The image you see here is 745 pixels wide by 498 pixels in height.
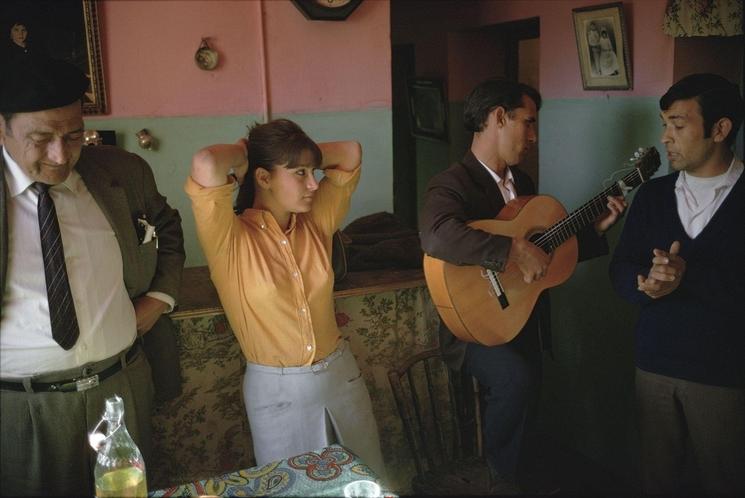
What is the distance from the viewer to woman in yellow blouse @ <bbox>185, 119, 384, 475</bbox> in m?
2.08

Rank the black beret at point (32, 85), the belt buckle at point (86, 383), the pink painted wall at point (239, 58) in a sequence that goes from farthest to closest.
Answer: the pink painted wall at point (239, 58) < the belt buckle at point (86, 383) < the black beret at point (32, 85)

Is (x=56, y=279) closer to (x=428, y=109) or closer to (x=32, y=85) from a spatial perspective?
(x=32, y=85)

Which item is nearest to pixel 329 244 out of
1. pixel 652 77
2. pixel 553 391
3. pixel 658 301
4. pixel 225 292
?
pixel 225 292

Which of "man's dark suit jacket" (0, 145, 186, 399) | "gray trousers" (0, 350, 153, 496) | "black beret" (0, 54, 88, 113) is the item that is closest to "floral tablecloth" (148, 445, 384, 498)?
"gray trousers" (0, 350, 153, 496)

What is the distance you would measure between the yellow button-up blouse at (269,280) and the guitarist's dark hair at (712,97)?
49.8 inches

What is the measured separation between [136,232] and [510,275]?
1.30 m

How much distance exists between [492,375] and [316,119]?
6.72ft

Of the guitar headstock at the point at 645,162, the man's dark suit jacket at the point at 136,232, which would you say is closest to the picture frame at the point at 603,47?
the guitar headstock at the point at 645,162

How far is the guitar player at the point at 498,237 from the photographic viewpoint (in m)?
2.43

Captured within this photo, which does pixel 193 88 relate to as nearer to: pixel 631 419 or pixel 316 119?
pixel 316 119

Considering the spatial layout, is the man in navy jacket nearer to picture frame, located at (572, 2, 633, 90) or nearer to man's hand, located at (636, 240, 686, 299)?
man's hand, located at (636, 240, 686, 299)

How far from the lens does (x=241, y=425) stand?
2.55m

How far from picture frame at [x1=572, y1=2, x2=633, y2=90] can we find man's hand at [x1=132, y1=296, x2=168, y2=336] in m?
2.27

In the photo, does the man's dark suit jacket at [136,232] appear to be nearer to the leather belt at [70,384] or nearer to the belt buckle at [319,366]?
the leather belt at [70,384]
